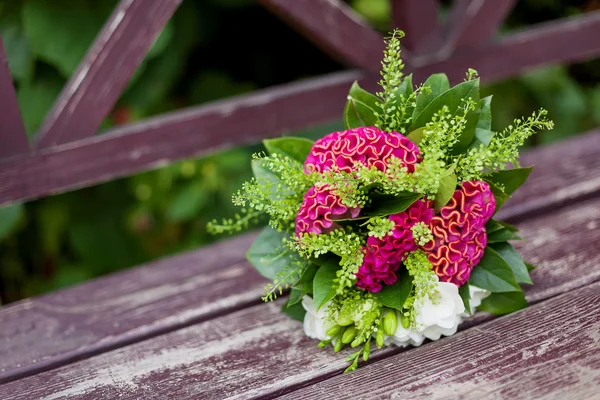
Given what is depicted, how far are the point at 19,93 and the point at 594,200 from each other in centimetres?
143

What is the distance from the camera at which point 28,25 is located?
1.68 metres

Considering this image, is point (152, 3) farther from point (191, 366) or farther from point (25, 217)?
point (25, 217)

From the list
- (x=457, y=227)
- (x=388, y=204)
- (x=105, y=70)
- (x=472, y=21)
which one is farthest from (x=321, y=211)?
(x=472, y=21)

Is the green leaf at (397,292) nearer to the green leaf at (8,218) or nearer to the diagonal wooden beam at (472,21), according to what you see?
the diagonal wooden beam at (472,21)

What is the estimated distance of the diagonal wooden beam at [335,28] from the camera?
1.55 m

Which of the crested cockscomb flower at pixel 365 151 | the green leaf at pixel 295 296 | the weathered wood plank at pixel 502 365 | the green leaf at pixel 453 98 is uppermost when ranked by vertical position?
the green leaf at pixel 453 98

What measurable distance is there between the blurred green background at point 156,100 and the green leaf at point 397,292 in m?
0.95

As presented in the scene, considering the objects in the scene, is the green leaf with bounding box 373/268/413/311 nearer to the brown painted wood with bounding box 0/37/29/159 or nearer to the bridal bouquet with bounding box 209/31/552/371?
the bridal bouquet with bounding box 209/31/552/371

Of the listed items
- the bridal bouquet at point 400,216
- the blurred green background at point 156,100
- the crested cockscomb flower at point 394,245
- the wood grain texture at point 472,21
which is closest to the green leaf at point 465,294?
the bridal bouquet at point 400,216

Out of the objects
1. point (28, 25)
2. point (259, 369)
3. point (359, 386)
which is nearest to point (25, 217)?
point (28, 25)

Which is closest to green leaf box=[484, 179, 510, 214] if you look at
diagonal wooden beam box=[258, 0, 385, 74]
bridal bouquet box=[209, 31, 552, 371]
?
bridal bouquet box=[209, 31, 552, 371]

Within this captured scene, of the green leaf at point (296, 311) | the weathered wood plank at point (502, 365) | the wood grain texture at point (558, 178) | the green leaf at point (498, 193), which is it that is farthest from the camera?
the wood grain texture at point (558, 178)

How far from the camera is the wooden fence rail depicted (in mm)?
1428

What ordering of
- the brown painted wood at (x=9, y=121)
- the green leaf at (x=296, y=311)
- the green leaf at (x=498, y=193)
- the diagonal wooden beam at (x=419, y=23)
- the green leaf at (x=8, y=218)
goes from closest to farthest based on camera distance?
the green leaf at (x=498, y=193) < the green leaf at (x=296, y=311) < the brown painted wood at (x=9, y=121) < the diagonal wooden beam at (x=419, y=23) < the green leaf at (x=8, y=218)
